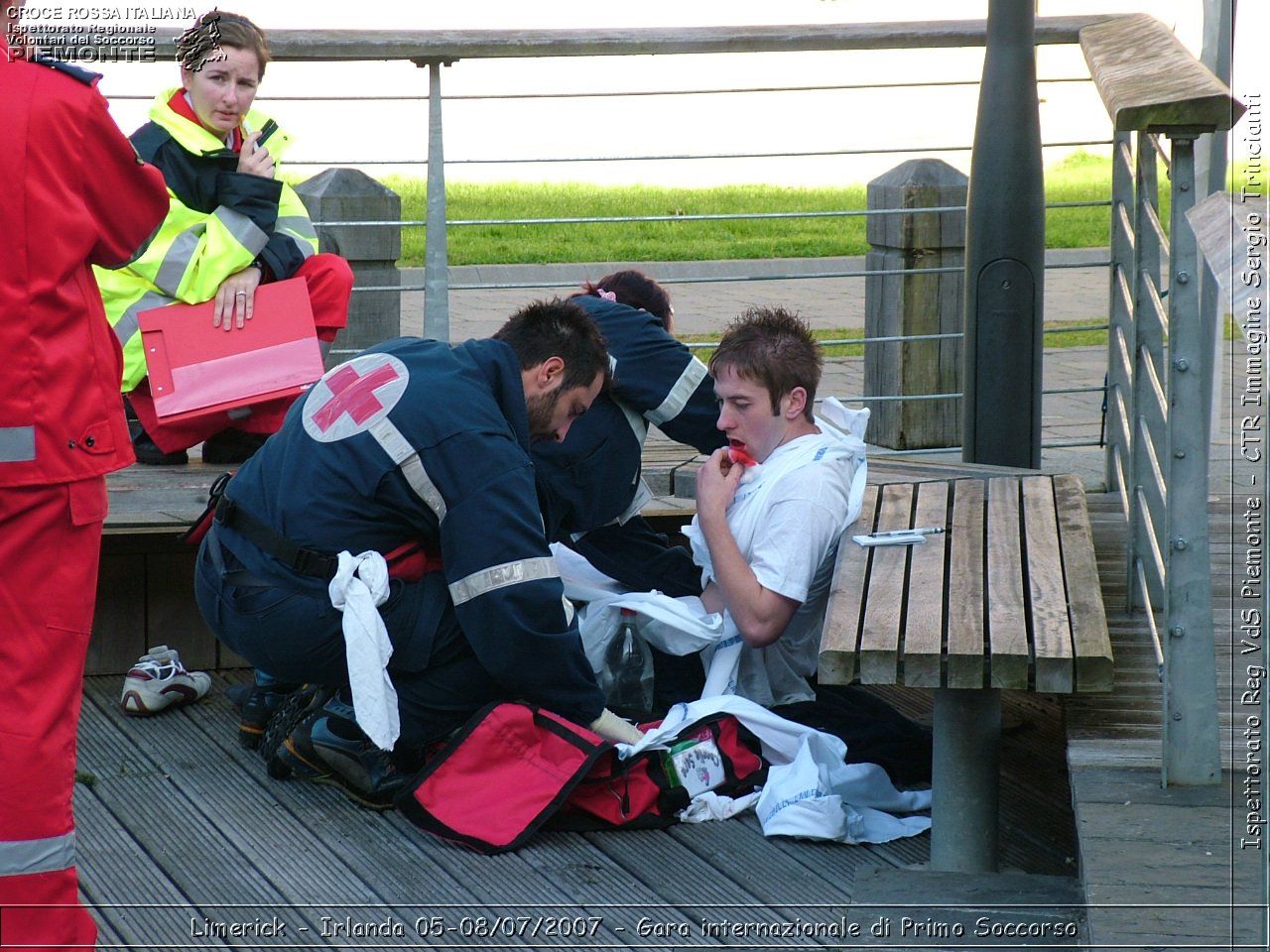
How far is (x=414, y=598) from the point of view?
3.72 metres

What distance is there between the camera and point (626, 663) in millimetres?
4211

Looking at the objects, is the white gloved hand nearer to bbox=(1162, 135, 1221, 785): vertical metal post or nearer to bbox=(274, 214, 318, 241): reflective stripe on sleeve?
→ bbox=(1162, 135, 1221, 785): vertical metal post

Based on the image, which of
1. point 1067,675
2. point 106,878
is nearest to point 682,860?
point 1067,675

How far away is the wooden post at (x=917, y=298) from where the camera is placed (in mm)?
Result: 5902

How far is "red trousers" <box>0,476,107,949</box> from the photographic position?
2.69 m

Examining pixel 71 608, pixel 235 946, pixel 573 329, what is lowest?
pixel 235 946

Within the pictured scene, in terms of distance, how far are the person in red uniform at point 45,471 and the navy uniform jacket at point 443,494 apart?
0.85 m

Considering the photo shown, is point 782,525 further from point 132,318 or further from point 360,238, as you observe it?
point 360,238

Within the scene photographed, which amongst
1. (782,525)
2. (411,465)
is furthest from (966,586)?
(411,465)

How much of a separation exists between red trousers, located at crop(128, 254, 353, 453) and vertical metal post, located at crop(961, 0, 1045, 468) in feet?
6.11

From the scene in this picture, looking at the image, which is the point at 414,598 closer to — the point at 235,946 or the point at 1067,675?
the point at 235,946

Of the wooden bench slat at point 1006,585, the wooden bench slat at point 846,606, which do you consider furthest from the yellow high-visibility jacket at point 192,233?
the wooden bench slat at point 1006,585

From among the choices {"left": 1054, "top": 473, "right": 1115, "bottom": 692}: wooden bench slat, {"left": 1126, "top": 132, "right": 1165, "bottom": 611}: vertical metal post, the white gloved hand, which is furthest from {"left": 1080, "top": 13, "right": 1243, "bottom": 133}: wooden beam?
the white gloved hand

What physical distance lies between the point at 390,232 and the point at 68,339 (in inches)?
115
